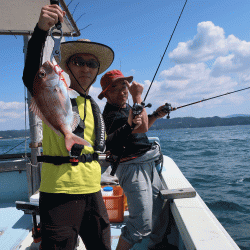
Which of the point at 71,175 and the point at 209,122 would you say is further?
the point at 209,122

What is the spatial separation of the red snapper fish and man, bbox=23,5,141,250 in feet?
0.21

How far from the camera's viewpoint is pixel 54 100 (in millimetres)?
1346

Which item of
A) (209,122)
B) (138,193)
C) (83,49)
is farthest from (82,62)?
(209,122)

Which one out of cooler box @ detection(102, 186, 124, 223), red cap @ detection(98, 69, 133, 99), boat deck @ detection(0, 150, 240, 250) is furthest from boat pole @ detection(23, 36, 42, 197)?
red cap @ detection(98, 69, 133, 99)

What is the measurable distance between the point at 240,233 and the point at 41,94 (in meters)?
5.64

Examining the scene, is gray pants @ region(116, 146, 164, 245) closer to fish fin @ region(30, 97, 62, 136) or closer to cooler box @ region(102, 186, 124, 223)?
cooler box @ region(102, 186, 124, 223)

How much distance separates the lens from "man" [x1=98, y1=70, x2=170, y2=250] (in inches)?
88.4

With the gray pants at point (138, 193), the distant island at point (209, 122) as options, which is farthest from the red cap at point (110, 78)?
the distant island at point (209, 122)

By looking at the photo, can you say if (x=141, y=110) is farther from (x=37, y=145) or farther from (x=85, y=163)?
(x=37, y=145)

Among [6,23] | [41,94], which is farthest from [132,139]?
[6,23]

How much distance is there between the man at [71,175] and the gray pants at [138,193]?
71 centimetres

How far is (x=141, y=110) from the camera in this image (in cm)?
201

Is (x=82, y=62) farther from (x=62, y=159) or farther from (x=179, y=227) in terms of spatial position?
(x=179, y=227)

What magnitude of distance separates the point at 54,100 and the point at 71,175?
1.70 ft
